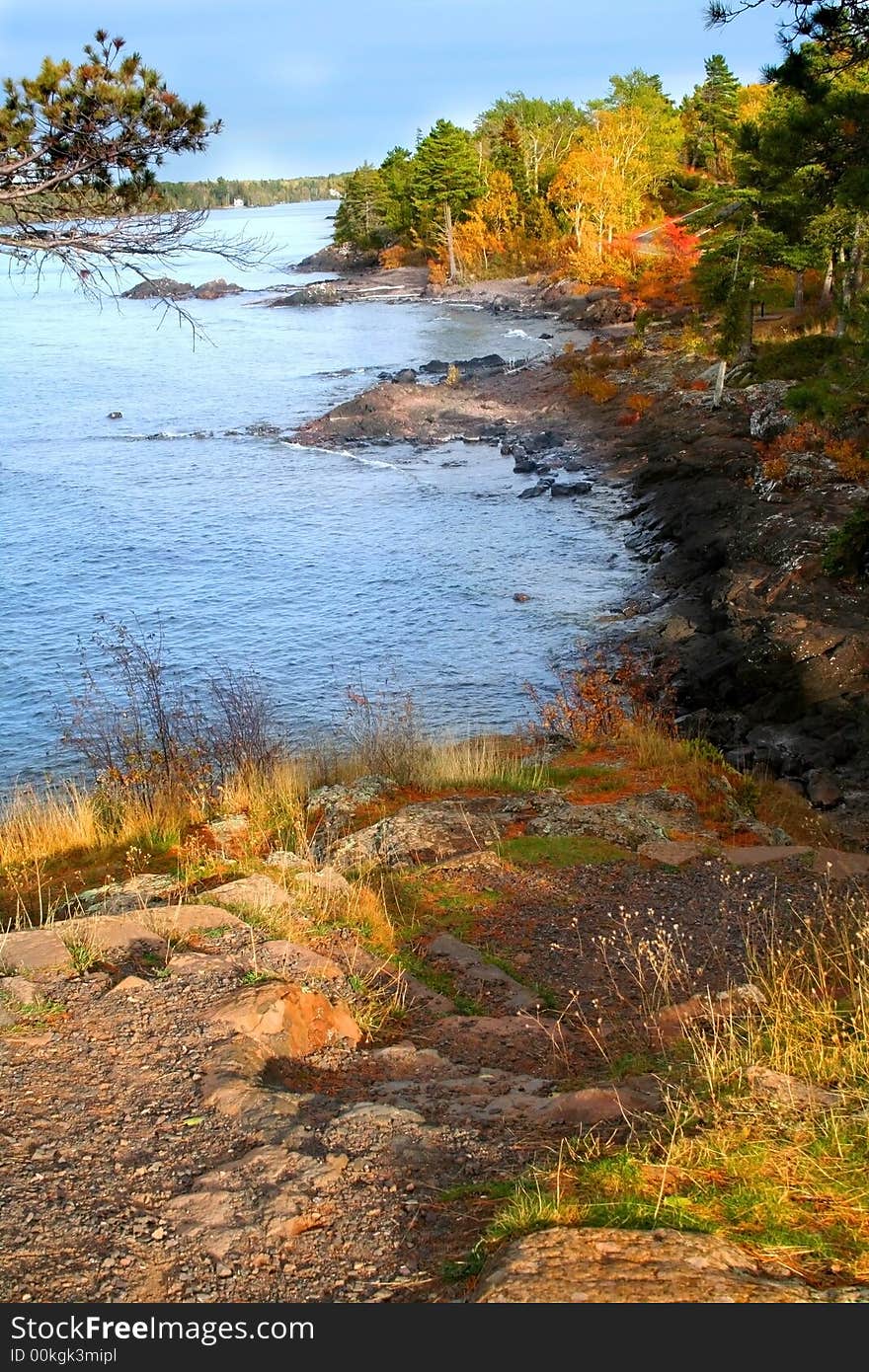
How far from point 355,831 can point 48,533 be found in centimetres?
2052

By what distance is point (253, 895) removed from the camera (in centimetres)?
792

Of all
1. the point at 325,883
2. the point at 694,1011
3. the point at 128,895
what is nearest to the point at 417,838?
the point at 325,883

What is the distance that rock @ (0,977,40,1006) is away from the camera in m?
5.83

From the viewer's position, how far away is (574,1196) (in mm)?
3803

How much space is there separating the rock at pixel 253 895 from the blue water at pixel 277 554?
4960 millimetres

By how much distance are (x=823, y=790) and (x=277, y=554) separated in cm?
1673

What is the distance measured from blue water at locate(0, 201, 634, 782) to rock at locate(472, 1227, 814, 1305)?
737 cm

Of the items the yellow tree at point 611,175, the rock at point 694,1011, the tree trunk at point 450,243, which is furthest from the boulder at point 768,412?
the tree trunk at point 450,243

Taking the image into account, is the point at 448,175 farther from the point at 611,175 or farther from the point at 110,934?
the point at 110,934

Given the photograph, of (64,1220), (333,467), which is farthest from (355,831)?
(333,467)

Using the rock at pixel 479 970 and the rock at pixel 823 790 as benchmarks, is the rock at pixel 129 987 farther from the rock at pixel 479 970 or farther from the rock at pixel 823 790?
the rock at pixel 823 790

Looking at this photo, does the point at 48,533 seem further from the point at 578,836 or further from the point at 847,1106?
the point at 847,1106

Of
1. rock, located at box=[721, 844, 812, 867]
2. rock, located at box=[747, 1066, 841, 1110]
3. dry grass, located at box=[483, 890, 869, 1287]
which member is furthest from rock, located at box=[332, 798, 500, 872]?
rock, located at box=[747, 1066, 841, 1110]

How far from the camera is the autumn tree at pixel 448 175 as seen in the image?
259ft
